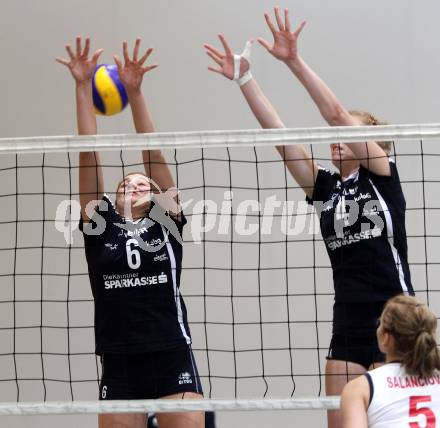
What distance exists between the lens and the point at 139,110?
4.77 meters

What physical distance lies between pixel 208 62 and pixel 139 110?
8.13 ft

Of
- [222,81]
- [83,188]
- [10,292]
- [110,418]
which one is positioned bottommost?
[110,418]

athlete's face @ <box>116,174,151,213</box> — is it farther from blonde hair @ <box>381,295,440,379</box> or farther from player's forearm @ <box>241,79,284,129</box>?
blonde hair @ <box>381,295,440,379</box>

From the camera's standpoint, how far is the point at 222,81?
281 inches

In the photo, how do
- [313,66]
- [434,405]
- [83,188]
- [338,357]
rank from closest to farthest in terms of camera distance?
[434,405], [338,357], [83,188], [313,66]

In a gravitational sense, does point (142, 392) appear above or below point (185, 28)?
below

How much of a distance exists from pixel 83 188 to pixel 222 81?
2684 millimetres

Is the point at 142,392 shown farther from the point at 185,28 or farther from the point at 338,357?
the point at 185,28

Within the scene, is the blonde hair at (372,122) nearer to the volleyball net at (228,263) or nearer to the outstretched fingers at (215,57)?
the outstretched fingers at (215,57)

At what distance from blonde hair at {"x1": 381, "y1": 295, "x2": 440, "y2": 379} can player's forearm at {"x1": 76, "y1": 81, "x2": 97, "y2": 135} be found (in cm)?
204

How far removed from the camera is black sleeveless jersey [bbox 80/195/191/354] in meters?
4.35

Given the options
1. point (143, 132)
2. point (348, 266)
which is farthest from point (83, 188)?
point (348, 266)

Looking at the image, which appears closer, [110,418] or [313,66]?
[110,418]

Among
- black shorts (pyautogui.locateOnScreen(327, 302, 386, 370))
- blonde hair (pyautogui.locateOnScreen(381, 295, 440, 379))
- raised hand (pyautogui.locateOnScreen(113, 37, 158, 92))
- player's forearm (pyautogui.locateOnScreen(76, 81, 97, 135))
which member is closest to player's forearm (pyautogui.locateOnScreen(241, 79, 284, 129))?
raised hand (pyautogui.locateOnScreen(113, 37, 158, 92))
